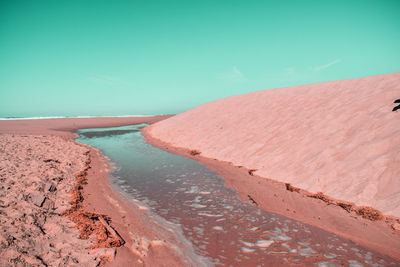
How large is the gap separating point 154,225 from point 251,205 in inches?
121

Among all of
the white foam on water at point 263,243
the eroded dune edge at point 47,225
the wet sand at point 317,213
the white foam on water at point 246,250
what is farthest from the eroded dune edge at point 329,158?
the eroded dune edge at point 47,225

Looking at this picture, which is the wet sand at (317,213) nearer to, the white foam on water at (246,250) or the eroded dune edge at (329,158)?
the eroded dune edge at (329,158)

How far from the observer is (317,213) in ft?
19.3

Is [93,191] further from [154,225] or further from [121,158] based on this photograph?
[121,158]

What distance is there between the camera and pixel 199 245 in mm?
4516

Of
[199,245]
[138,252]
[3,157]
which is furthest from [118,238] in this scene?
[3,157]

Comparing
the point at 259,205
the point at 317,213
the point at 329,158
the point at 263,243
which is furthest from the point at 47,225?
the point at 329,158

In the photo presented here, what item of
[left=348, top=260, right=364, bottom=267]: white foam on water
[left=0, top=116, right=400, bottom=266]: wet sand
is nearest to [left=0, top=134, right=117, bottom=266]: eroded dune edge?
[left=0, top=116, right=400, bottom=266]: wet sand

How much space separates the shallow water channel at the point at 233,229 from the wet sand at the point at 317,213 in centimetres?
31

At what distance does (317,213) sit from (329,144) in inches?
173

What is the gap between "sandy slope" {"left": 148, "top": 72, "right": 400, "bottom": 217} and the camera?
6441 mm

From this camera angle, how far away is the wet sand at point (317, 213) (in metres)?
4.66

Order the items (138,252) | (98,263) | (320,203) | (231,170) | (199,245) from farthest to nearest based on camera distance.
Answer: (231,170) < (320,203) < (199,245) < (138,252) < (98,263)

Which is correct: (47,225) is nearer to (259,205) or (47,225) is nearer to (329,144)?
(259,205)
